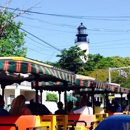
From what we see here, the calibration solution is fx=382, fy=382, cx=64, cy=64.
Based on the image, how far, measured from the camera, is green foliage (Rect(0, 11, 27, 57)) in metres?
31.8

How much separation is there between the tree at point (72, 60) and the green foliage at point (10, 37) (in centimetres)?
2869

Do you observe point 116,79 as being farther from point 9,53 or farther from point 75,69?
point 9,53

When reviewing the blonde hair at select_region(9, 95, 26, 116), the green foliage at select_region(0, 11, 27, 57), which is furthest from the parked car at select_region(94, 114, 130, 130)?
the green foliage at select_region(0, 11, 27, 57)

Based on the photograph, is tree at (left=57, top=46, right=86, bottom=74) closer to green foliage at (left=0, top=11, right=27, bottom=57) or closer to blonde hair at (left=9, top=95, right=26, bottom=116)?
green foliage at (left=0, top=11, right=27, bottom=57)

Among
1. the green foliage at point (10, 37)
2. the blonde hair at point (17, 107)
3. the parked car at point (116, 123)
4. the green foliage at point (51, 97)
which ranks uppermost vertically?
the green foliage at point (10, 37)

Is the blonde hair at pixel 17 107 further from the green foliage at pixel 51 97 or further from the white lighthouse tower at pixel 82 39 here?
the white lighthouse tower at pixel 82 39

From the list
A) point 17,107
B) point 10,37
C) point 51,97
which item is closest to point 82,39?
point 51,97

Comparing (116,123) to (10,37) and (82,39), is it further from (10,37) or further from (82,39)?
(82,39)

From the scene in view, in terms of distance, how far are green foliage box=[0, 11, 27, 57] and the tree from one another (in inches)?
1130

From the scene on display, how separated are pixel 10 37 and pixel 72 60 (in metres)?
29.2

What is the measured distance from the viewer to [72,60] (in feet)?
200

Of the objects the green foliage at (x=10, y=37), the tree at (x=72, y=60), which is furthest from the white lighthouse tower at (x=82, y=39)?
the green foliage at (x=10, y=37)

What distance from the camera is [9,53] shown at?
32031 mm

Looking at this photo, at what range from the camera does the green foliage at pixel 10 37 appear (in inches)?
1251
